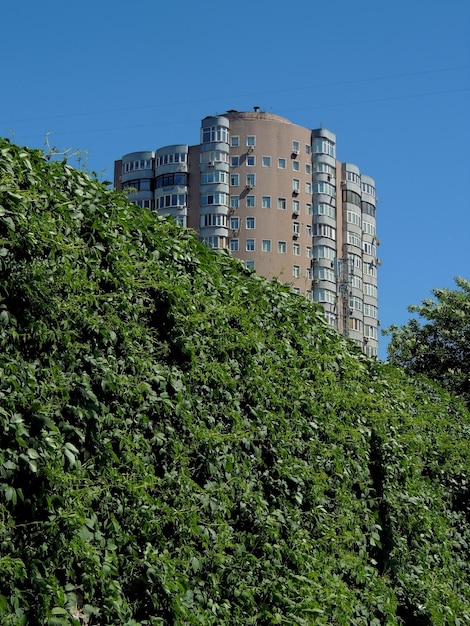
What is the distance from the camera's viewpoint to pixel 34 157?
5.20m

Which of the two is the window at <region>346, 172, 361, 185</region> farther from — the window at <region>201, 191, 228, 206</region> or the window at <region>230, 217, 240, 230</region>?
the window at <region>201, 191, 228, 206</region>

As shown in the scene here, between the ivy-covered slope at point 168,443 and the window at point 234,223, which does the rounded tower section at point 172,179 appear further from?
the ivy-covered slope at point 168,443

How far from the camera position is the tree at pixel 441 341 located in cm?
2506

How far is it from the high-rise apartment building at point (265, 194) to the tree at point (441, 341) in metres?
41.0

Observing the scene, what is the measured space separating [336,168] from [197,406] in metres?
71.6

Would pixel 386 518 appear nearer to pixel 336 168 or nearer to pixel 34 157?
pixel 34 157

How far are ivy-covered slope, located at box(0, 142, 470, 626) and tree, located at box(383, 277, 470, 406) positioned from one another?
1686 cm

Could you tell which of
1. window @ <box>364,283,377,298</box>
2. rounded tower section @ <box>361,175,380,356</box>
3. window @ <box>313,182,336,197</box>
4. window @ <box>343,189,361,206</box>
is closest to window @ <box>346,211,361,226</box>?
rounded tower section @ <box>361,175,380,356</box>

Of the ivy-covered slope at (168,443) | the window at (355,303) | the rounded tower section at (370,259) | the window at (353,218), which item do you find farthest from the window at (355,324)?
the ivy-covered slope at (168,443)

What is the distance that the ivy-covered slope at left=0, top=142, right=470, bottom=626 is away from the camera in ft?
14.5

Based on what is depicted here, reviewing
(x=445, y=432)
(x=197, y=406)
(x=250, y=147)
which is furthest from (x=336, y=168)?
(x=197, y=406)

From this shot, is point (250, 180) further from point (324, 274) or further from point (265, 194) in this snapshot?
point (324, 274)

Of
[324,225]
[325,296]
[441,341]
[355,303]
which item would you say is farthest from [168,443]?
[355,303]

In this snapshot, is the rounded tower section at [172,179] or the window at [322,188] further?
the window at [322,188]
